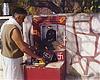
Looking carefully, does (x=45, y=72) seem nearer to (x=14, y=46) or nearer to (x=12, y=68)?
(x=12, y=68)

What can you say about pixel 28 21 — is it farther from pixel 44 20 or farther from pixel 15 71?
pixel 15 71

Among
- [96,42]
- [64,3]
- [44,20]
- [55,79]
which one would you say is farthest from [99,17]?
[55,79]

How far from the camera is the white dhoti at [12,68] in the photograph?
5.19 metres

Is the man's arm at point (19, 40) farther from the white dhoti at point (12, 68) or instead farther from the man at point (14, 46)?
Result: the white dhoti at point (12, 68)

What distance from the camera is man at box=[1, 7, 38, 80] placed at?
16.4 ft

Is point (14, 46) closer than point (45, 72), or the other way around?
point (14, 46)

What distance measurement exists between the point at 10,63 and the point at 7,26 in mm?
560

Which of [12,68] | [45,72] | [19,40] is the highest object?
[19,40]

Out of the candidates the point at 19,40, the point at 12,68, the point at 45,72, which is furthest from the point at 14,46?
the point at 45,72

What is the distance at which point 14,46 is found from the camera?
514 centimetres

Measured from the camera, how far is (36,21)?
7859mm

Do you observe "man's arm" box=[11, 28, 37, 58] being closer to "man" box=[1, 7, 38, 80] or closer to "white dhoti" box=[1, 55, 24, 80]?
"man" box=[1, 7, 38, 80]

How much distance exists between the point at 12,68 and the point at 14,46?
34cm

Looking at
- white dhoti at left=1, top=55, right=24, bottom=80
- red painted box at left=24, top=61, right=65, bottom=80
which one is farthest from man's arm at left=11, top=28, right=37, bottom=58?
red painted box at left=24, top=61, right=65, bottom=80
